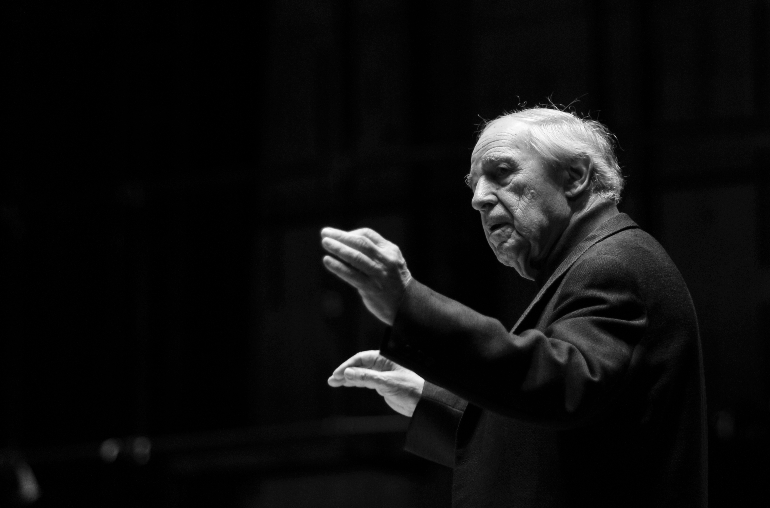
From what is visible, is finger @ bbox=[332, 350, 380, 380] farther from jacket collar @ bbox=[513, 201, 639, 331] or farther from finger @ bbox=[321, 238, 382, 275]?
finger @ bbox=[321, 238, 382, 275]

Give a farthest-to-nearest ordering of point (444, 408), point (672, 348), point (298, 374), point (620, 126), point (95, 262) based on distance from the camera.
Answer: point (95, 262) < point (298, 374) < point (620, 126) < point (444, 408) < point (672, 348)

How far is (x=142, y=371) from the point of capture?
568cm

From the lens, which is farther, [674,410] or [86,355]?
[86,355]

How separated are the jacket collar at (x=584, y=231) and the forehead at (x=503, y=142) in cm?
17

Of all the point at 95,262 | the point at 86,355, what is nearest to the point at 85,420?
the point at 86,355

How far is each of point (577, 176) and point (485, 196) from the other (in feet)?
0.58

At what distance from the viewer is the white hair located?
200 centimetres

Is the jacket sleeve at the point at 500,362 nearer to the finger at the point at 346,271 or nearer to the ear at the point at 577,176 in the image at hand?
the finger at the point at 346,271

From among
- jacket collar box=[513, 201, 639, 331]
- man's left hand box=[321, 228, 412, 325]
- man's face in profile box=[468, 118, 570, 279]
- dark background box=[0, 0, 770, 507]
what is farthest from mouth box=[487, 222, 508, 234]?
dark background box=[0, 0, 770, 507]

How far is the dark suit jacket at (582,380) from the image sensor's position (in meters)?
1.58

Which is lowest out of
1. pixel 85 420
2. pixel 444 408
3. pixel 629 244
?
pixel 85 420

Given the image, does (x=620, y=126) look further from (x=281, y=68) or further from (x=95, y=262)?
(x=95, y=262)

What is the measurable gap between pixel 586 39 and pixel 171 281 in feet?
8.06

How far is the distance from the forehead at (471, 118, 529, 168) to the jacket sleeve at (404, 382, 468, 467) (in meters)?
0.47
